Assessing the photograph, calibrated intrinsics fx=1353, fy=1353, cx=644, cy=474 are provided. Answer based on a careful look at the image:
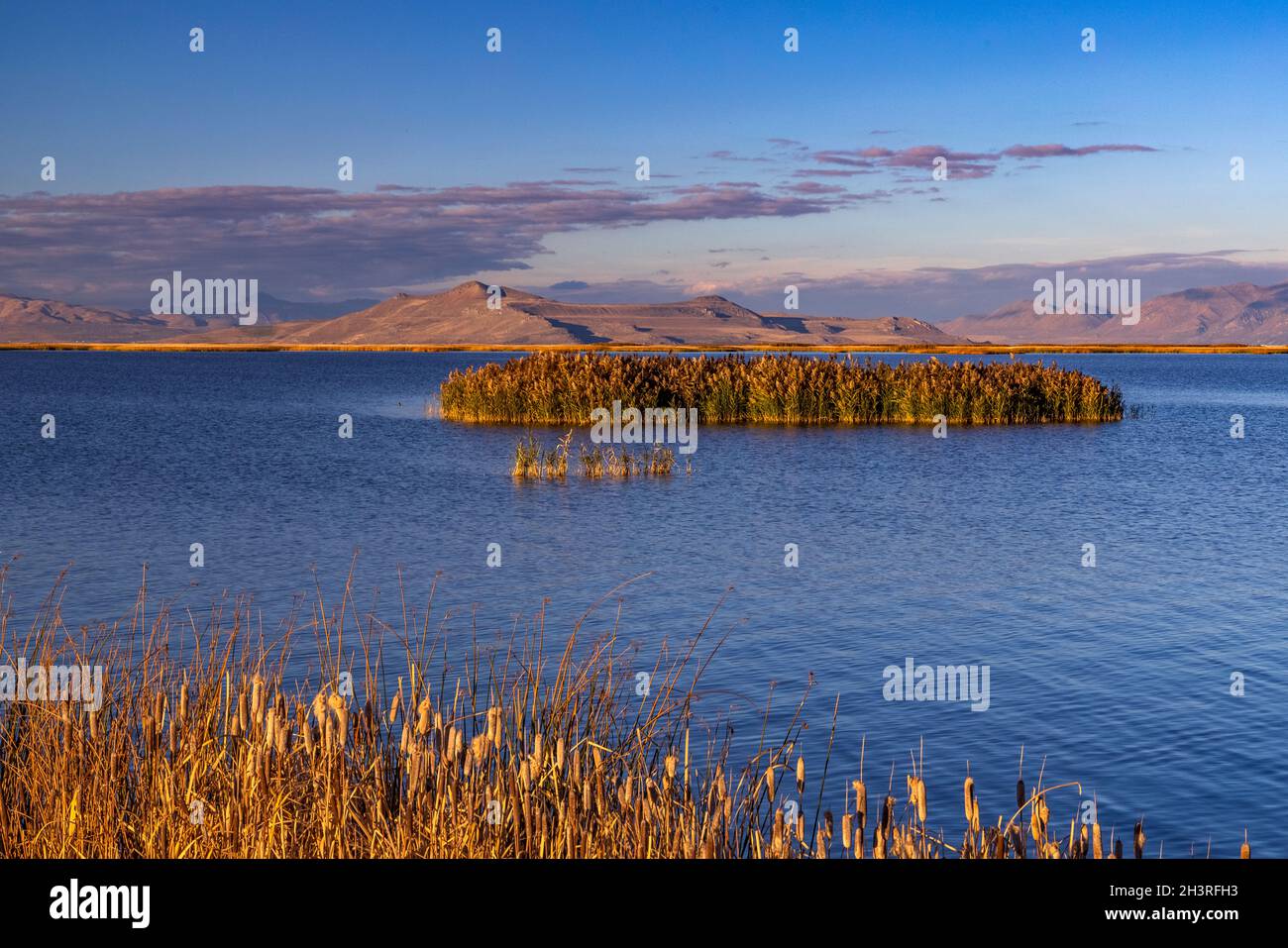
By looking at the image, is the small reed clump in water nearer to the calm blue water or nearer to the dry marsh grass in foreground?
the calm blue water

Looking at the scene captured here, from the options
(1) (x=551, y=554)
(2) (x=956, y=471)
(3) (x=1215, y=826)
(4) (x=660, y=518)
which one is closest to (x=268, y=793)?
(3) (x=1215, y=826)

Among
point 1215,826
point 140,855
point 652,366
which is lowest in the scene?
point 1215,826

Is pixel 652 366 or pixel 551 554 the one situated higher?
pixel 652 366

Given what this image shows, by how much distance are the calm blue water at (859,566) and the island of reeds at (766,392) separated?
512cm

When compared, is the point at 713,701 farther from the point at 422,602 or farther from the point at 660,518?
the point at 660,518

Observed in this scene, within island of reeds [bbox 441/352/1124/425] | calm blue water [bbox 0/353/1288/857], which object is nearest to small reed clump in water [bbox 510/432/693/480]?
calm blue water [bbox 0/353/1288/857]

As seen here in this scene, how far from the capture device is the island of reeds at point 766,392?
5744 centimetres

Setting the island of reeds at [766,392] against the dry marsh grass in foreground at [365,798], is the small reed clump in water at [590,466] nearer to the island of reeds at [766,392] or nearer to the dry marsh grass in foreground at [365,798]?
the island of reeds at [766,392]

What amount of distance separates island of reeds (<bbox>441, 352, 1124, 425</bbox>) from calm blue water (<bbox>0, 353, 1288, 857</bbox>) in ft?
16.8

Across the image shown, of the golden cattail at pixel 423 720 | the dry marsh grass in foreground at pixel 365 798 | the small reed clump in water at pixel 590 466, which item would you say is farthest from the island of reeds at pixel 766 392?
the golden cattail at pixel 423 720

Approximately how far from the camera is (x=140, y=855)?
27.2ft

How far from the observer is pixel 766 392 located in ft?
189

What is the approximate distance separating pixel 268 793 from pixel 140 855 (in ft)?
2.71

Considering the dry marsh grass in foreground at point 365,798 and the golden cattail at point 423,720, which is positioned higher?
the golden cattail at point 423,720
